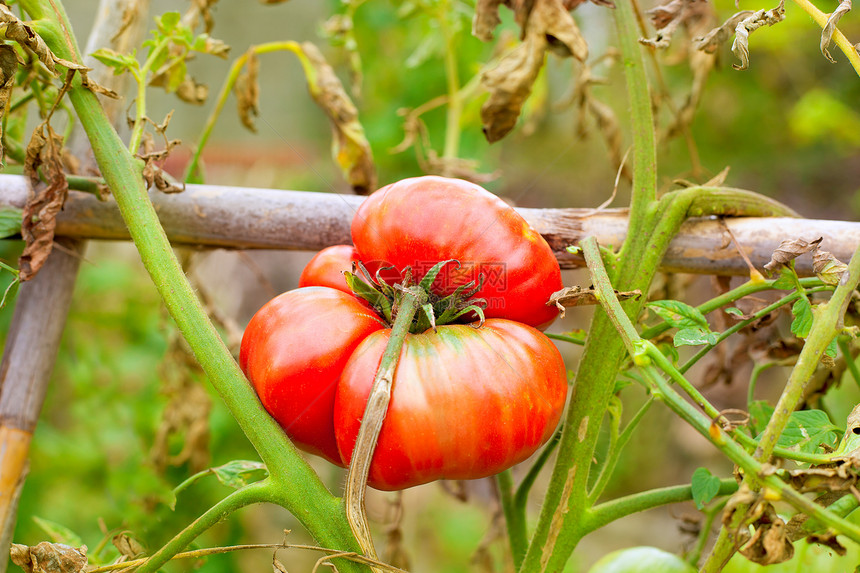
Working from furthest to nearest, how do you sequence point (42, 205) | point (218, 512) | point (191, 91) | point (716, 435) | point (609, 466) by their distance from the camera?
point (191, 91) → point (42, 205) → point (609, 466) → point (218, 512) → point (716, 435)

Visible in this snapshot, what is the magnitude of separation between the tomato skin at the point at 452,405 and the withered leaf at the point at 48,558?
9.7 inches

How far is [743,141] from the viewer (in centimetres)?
285

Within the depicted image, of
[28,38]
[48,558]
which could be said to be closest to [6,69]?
[28,38]

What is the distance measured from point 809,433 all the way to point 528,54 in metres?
0.57

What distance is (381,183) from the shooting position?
7.02ft

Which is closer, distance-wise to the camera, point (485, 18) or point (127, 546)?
point (127, 546)

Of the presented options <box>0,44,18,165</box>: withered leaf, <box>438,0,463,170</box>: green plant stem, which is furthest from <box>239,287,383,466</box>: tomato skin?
<box>438,0,463,170</box>: green plant stem

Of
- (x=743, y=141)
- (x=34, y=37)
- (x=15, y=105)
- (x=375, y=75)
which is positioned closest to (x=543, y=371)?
(x=34, y=37)

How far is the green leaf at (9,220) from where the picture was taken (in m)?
0.77

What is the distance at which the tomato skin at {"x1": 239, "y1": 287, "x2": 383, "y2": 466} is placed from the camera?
1.90 feet

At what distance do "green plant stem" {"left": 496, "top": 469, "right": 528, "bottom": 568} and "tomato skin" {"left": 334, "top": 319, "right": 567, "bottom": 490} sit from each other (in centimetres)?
24

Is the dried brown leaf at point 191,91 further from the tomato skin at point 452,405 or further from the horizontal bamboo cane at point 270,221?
→ the tomato skin at point 452,405

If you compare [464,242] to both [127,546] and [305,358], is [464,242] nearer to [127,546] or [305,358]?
[305,358]

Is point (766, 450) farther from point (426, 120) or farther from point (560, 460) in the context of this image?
point (426, 120)
